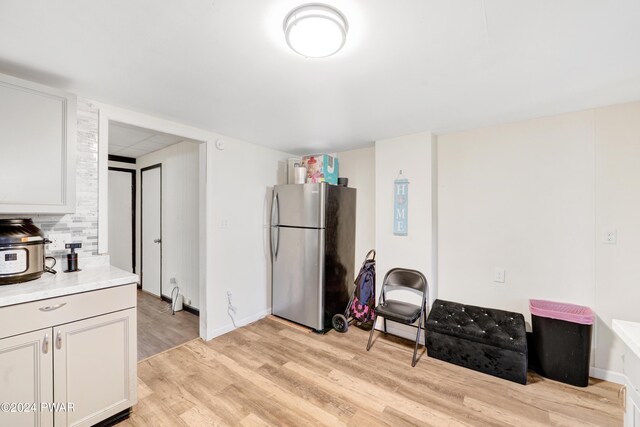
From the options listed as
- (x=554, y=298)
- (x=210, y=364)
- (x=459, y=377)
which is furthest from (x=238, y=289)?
(x=554, y=298)

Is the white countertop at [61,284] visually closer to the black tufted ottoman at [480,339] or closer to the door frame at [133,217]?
the black tufted ottoman at [480,339]

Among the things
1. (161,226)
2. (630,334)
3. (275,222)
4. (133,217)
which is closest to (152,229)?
(161,226)

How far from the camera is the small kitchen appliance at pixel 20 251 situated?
1.46 meters

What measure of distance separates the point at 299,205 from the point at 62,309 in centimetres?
212

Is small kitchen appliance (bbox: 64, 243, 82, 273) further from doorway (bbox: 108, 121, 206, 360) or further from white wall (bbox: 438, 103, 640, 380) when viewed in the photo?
white wall (bbox: 438, 103, 640, 380)

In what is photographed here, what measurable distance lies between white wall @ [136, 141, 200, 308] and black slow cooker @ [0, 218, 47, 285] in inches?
66.6

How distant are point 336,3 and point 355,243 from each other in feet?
9.08

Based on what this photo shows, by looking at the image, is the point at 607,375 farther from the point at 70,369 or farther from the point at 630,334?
the point at 70,369

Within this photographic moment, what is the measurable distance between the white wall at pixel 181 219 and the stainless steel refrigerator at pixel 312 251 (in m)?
1.01

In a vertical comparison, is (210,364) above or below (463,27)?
below

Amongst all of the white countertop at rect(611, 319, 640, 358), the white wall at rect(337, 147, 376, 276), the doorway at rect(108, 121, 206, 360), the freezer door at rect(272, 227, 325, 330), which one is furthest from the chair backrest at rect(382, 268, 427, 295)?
the doorway at rect(108, 121, 206, 360)

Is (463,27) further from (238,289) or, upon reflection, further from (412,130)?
(238,289)

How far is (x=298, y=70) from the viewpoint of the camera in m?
1.57

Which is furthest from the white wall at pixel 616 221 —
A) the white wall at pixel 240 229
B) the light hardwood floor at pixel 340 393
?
the white wall at pixel 240 229
